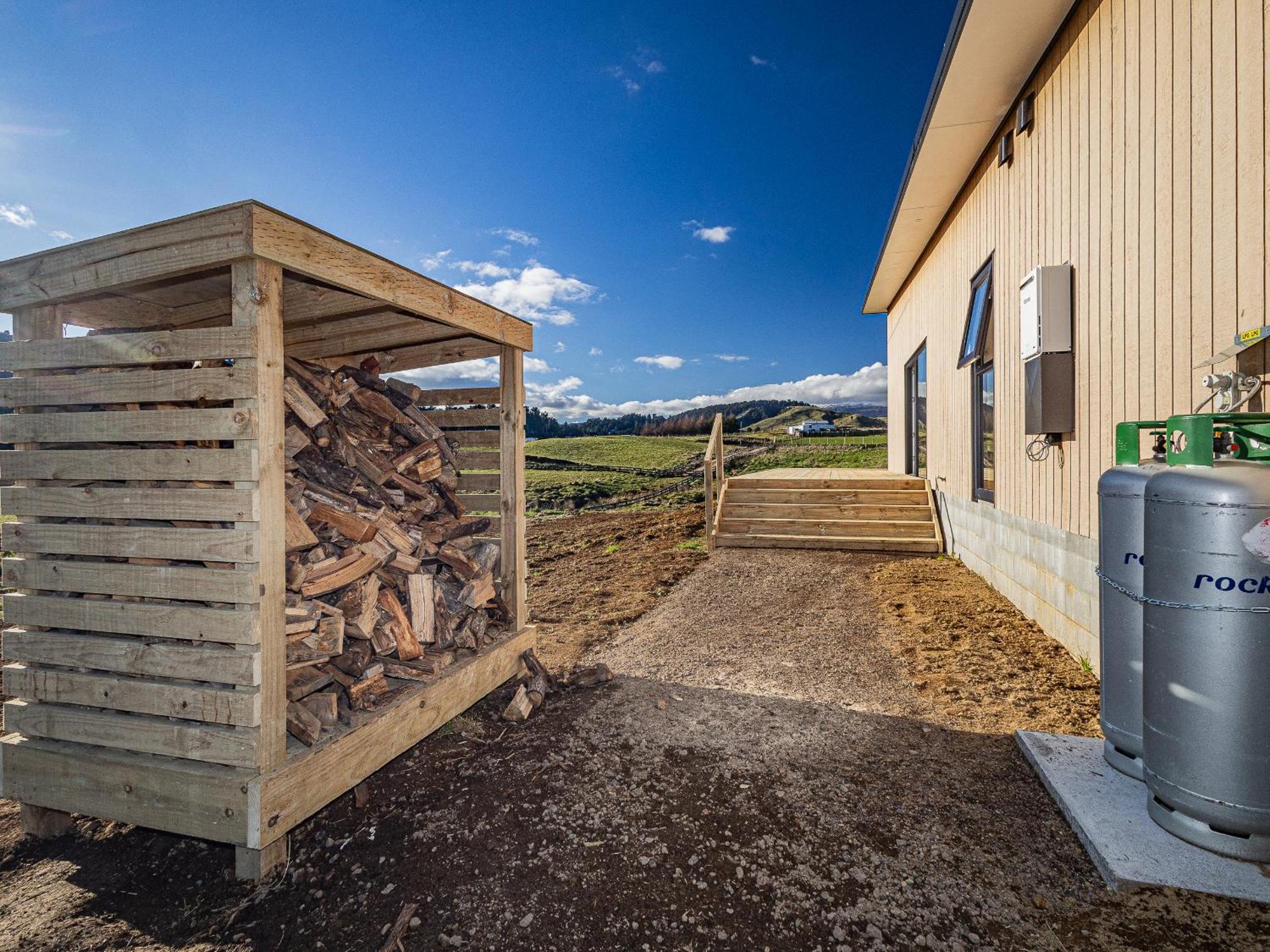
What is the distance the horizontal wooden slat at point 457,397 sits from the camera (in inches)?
156

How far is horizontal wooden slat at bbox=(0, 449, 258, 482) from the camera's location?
2.17m

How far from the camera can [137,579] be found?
235 centimetres

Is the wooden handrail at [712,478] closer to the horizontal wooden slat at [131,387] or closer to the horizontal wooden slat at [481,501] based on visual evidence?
the horizontal wooden slat at [481,501]

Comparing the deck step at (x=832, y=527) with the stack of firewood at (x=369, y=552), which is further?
the deck step at (x=832, y=527)

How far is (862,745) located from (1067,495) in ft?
8.47

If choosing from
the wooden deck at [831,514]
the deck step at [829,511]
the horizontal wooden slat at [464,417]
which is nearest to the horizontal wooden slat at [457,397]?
the horizontal wooden slat at [464,417]

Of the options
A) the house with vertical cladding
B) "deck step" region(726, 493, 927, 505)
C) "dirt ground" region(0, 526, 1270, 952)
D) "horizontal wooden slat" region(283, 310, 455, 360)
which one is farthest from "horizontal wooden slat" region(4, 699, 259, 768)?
"deck step" region(726, 493, 927, 505)

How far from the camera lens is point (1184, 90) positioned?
300cm

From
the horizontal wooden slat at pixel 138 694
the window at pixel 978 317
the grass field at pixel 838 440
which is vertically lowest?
the horizontal wooden slat at pixel 138 694

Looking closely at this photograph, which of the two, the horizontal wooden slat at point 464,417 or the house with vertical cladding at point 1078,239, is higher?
the house with vertical cladding at point 1078,239

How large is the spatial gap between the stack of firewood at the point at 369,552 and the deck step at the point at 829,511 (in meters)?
5.65

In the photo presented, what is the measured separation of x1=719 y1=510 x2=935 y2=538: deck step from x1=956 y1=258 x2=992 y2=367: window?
2.32 meters

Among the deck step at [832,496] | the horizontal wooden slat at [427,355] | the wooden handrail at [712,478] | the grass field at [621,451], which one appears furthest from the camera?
the grass field at [621,451]

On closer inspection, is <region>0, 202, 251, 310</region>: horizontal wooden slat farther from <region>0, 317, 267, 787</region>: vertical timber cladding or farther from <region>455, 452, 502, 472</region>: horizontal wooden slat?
<region>455, 452, 502, 472</region>: horizontal wooden slat
